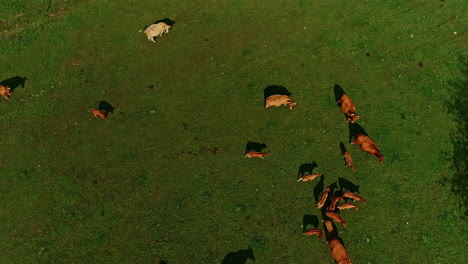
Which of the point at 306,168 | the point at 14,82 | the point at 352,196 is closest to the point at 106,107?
the point at 14,82

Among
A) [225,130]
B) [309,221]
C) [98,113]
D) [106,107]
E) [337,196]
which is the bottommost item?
[309,221]

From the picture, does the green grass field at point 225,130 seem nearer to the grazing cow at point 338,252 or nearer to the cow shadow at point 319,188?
the cow shadow at point 319,188

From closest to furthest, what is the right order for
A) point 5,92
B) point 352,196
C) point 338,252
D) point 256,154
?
point 338,252 → point 352,196 → point 256,154 → point 5,92

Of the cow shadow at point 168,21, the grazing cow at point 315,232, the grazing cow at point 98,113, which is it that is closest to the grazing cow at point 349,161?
the grazing cow at point 315,232

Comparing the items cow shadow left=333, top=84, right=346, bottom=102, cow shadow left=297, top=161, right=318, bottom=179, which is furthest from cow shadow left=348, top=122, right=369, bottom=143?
cow shadow left=297, top=161, right=318, bottom=179

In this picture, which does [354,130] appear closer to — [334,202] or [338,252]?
[334,202]

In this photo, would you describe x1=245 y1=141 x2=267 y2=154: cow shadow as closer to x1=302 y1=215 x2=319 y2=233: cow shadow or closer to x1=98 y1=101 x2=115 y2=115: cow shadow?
x1=302 y1=215 x2=319 y2=233: cow shadow
